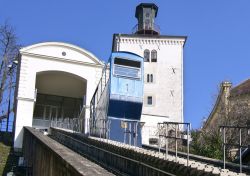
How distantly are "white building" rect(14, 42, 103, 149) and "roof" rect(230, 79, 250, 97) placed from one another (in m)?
11.7

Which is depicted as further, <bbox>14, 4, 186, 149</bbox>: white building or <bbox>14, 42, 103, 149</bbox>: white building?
<bbox>14, 4, 186, 149</bbox>: white building

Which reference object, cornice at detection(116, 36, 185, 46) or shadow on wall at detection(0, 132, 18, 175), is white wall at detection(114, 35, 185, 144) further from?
shadow on wall at detection(0, 132, 18, 175)

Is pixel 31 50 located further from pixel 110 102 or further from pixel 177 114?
pixel 177 114

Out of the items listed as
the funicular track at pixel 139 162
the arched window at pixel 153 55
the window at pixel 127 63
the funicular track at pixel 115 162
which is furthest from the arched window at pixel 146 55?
the funicular track at pixel 139 162

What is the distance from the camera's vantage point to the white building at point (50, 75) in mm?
27125

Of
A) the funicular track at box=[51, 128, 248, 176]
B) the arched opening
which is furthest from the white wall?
the funicular track at box=[51, 128, 248, 176]

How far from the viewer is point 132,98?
17594 millimetres

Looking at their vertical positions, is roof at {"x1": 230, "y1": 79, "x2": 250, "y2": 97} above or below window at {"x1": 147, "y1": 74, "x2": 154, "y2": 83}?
below

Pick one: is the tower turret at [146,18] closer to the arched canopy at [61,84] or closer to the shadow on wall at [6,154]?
the arched canopy at [61,84]

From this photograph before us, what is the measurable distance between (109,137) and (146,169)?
751 cm

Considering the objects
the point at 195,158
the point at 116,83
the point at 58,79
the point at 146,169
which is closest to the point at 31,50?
the point at 58,79

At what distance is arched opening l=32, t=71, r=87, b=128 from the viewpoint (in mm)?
31928

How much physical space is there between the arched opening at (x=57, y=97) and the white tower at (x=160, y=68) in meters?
9.83

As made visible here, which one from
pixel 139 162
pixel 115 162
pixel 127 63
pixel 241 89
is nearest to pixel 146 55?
pixel 241 89
